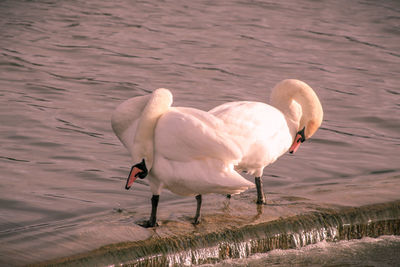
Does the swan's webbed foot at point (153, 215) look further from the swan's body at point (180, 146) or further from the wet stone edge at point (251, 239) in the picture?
the wet stone edge at point (251, 239)

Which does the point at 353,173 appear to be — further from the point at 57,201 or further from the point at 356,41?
the point at 356,41

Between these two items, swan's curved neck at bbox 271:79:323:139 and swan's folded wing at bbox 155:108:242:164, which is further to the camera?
swan's curved neck at bbox 271:79:323:139

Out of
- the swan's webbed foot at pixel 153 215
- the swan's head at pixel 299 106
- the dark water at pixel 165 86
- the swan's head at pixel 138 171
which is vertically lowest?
the dark water at pixel 165 86

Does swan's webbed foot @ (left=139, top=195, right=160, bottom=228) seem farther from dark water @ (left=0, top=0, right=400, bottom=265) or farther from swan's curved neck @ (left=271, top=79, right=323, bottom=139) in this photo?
swan's curved neck @ (left=271, top=79, right=323, bottom=139)

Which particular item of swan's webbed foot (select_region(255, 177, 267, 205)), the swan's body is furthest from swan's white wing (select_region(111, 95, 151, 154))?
swan's webbed foot (select_region(255, 177, 267, 205))

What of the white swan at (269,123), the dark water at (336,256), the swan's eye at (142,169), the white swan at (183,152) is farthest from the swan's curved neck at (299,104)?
the swan's eye at (142,169)

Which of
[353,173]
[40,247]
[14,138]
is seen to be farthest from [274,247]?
[14,138]

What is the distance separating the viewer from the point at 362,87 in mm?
13344

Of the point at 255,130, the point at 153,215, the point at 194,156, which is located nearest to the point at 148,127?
the point at 194,156

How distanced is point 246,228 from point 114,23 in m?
11.3

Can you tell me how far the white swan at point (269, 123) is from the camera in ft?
20.4

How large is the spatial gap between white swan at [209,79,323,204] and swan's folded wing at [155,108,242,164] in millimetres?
446

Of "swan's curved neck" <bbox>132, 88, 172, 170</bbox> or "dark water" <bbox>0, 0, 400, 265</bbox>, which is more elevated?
"swan's curved neck" <bbox>132, 88, 172, 170</bbox>

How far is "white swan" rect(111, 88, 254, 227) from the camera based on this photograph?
557 centimetres
